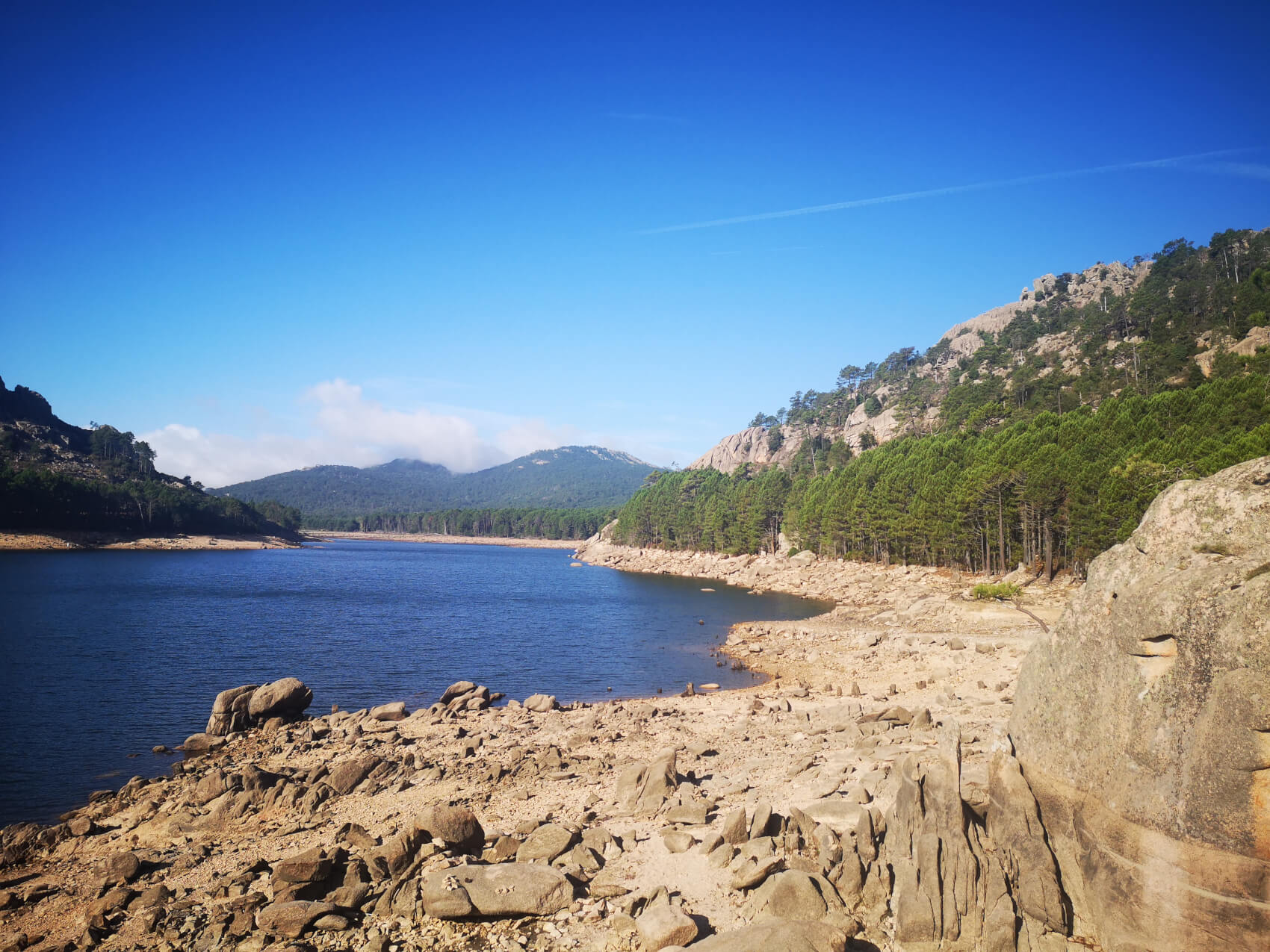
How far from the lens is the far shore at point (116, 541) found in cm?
12038

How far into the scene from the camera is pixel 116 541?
459 feet

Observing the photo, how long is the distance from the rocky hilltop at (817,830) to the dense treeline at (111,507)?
13995 centimetres

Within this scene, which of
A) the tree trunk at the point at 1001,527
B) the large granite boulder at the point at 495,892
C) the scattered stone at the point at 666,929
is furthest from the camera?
the tree trunk at the point at 1001,527

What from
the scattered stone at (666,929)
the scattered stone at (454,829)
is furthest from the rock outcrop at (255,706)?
the scattered stone at (666,929)

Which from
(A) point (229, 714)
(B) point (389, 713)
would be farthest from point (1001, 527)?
(A) point (229, 714)

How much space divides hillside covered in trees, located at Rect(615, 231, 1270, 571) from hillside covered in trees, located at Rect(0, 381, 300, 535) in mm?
103865

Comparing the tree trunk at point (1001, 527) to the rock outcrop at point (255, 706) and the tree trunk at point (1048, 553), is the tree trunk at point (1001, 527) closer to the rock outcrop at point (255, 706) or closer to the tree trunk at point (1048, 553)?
the tree trunk at point (1048, 553)

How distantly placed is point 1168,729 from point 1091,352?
142 meters

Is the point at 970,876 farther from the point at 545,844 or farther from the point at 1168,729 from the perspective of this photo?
the point at 545,844

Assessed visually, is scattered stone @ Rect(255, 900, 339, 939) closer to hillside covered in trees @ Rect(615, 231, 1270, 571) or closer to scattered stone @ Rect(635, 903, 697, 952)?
scattered stone @ Rect(635, 903, 697, 952)

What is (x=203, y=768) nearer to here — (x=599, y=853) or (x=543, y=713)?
(x=543, y=713)

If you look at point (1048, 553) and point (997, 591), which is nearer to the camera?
point (997, 591)

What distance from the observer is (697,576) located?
116188 mm

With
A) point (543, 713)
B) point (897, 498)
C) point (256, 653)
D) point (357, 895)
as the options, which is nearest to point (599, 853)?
point (357, 895)
